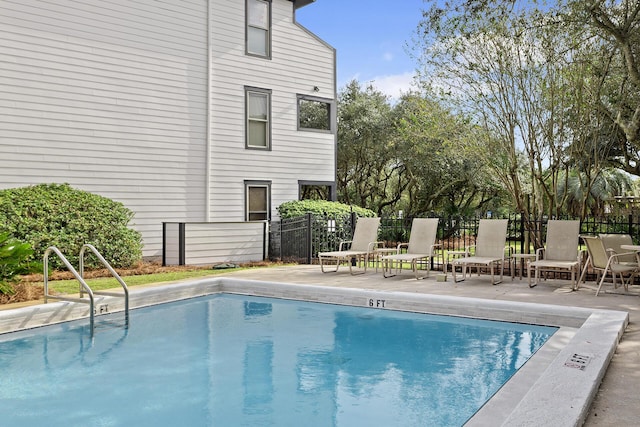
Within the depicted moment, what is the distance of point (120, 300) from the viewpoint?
8.14 metres

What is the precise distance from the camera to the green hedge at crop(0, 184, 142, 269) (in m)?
10.1

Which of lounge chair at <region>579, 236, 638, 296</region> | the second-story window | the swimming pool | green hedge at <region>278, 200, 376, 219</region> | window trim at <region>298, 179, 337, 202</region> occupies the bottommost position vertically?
the swimming pool

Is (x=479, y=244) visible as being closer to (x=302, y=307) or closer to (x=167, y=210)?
(x=302, y=307)

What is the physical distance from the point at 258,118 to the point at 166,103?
2717 mm

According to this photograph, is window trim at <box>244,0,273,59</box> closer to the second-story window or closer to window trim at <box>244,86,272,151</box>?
the second-story window

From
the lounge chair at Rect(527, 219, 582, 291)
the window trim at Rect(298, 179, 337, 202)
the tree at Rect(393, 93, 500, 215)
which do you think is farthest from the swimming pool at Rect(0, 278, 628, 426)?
the window trim at Rect(298, 179, 337, 202)

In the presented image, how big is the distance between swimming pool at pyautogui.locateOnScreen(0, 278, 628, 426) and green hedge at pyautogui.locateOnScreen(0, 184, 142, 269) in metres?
2.79

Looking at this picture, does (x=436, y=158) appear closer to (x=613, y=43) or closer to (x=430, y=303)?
(x=613, y=43)

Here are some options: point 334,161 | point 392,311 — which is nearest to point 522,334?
point 392,311

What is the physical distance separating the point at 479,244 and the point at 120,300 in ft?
20.6

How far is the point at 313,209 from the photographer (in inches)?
583

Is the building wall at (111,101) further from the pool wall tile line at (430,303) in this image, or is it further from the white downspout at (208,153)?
the pool wall tile line at (430,303)

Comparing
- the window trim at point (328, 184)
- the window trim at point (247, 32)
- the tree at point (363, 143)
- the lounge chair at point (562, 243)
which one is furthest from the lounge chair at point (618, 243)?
the tree at point (363, 143)

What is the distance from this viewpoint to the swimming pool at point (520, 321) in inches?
143
